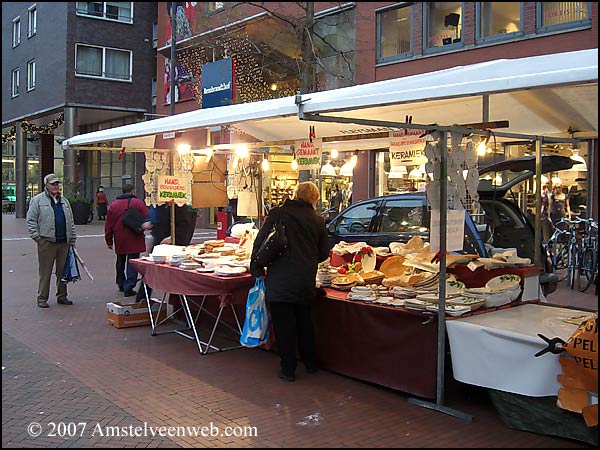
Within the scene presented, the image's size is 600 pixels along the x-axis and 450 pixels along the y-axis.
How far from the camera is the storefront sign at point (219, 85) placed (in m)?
8.20

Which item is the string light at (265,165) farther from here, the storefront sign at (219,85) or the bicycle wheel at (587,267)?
the bicycle wheel at (587,267)

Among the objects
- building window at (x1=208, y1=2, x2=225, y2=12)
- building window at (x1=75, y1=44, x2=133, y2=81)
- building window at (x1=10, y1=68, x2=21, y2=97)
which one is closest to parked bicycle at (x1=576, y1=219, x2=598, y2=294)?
building window at (x1=208, y1=2, x2=225, y2=12)

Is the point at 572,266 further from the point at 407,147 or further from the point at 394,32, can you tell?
the point at 394,32

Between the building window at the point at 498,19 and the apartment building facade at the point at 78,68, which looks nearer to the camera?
the building window at the point at 498,19

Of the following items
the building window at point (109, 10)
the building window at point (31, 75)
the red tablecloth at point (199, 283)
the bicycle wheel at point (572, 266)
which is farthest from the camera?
the building window at point (31, 75)

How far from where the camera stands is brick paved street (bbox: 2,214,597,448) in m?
4.25

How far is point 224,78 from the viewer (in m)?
8.30

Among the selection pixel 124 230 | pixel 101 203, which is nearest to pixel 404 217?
pixel 124 230

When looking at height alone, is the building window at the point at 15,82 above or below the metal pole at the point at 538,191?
above

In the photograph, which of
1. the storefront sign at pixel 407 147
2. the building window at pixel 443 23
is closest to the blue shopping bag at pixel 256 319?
the storefront sign at pixel 407 147

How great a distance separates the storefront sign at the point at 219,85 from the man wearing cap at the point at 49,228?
236 cm

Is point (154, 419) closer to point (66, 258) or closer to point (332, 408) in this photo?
point (332, 408)

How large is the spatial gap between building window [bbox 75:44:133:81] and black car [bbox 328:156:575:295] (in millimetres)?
23626

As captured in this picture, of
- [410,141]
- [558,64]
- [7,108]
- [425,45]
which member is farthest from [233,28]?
[7,108]
